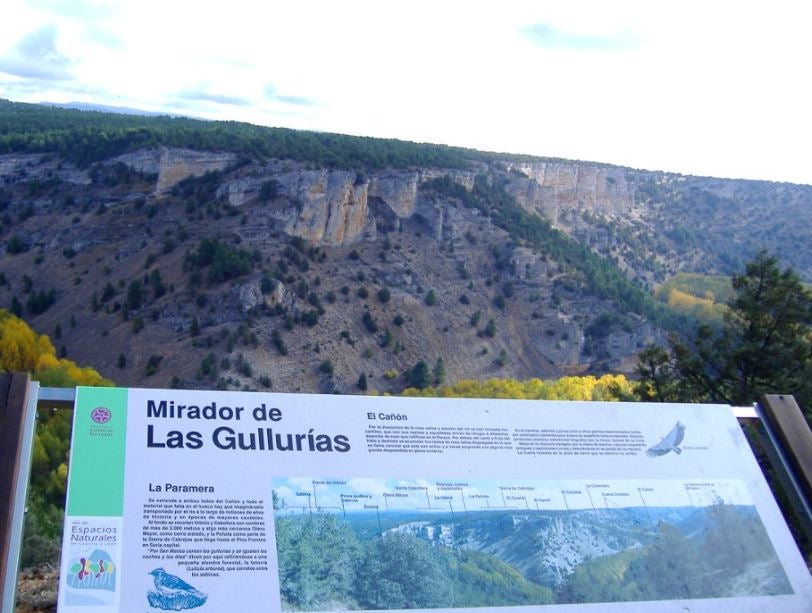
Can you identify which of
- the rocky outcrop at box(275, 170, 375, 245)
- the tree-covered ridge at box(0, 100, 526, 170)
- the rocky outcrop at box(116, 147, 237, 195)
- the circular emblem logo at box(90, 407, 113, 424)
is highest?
the tree-covered ridge at box(0, 100, 526, 170)

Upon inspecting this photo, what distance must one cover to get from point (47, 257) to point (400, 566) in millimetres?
55617

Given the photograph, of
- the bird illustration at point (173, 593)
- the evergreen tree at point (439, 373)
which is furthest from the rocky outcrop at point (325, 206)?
the bird illustration at point (173, 593)

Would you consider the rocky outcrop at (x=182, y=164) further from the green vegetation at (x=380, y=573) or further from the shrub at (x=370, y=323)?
the green vegetation at (x=380, y=573)

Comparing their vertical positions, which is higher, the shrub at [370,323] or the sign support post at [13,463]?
the shrub at [370,323]

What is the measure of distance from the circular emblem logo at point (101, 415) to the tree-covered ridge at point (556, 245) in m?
52.8

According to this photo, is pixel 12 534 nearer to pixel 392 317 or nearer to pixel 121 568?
pixel 121 568

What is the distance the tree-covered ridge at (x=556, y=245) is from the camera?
185 ft

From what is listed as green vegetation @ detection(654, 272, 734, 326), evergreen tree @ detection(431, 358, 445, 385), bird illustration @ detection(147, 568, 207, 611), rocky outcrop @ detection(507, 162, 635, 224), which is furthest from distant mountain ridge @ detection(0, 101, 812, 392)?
→ bird illustration @ detection(147, 568, 207, 611)

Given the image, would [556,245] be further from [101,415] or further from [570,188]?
[101,415]

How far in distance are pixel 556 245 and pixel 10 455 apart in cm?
6016

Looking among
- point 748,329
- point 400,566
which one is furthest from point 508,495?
point 748,329

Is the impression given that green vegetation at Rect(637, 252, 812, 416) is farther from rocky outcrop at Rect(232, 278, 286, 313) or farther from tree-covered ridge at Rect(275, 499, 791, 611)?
rocky outcrop at Rect(232, 278, 286, 313)

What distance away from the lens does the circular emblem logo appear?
388 cm

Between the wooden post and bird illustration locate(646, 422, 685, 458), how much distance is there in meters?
3.14
